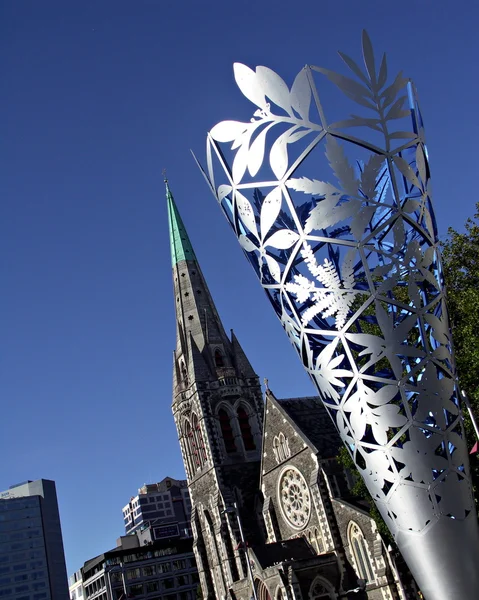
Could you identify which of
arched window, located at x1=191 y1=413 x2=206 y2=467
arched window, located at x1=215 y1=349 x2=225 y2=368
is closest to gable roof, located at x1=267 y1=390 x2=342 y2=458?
arched window, located at x1=191 y1=413 x2=206 y2=467

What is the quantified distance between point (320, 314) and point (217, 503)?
127 feet

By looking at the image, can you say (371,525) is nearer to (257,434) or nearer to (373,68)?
(257,434)

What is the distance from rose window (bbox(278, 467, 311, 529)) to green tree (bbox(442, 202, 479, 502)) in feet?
62.8

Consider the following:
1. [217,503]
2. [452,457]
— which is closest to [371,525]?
[217,503]

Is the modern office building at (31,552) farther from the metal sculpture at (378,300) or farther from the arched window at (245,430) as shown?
the metal sculpture at (378,300)

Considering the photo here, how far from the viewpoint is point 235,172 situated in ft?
52.4

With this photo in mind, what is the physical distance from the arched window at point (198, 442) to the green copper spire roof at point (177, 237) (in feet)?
53.3

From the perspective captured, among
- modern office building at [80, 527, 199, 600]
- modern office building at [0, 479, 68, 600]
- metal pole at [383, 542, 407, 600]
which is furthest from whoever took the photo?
modern office building at [0, 479, 68, 600]

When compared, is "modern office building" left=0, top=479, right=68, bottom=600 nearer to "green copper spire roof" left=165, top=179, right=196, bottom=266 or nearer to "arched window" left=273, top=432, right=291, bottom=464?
"green copper spire roof" left=165, top=179, right=196, bottom=266

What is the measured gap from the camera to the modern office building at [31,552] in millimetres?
126250

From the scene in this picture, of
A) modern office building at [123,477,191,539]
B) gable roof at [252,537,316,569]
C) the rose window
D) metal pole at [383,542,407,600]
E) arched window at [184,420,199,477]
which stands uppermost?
modern office building at [123,477,191,539]

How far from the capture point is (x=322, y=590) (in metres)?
39.4

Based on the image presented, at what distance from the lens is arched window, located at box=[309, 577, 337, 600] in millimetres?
39031

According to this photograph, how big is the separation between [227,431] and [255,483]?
5079mm
